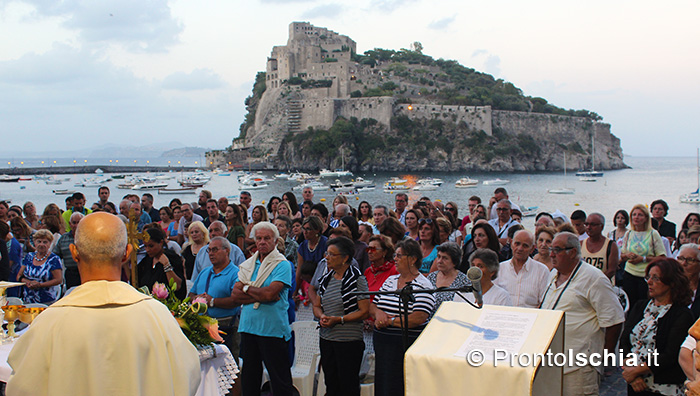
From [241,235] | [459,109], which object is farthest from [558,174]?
[241,235]

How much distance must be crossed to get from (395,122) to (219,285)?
70955 mm

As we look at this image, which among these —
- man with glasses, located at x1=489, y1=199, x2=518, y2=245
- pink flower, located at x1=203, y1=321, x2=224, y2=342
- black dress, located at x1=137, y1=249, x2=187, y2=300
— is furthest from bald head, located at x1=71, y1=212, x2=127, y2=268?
man with glasses, located at x1=489, y1=199, x2=518, y2=245

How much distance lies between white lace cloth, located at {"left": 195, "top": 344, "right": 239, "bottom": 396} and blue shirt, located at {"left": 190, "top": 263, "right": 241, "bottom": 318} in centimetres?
98

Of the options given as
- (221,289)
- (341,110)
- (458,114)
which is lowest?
(221,289)

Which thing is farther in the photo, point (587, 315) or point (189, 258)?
point (189, 258)

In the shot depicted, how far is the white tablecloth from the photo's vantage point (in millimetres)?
3193

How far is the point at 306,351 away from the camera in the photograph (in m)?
4.77

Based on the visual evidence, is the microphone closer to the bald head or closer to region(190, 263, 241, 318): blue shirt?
the bald head

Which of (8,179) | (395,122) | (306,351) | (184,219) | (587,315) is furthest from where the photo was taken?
(8,179)

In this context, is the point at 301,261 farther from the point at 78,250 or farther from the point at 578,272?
the point at 78,250

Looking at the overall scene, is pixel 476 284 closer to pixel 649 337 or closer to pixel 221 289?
pixel 649 337

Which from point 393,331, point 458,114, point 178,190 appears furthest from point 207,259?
point 458,114

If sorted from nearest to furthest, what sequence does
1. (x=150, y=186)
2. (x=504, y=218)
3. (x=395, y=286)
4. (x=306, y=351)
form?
(x=395, y=286)
(x=306, y=351)
(x=504, y=218)
(x=150, y=186)

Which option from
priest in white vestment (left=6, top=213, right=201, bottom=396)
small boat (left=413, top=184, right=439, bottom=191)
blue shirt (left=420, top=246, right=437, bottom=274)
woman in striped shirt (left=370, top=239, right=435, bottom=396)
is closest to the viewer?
priest in white vestment (left=6, top=213, right=201, bottom=396)
